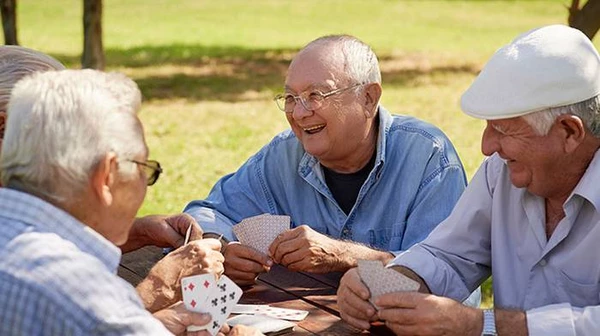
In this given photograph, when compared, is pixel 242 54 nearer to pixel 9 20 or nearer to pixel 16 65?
pixel 9 20

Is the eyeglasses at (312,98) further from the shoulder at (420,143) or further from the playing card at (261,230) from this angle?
the playing card at (261,230)

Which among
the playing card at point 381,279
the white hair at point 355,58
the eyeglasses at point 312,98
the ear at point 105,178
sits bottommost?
the playing card at point 381,279

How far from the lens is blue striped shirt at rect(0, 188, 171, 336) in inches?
89.3

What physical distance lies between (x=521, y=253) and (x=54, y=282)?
1.67 m

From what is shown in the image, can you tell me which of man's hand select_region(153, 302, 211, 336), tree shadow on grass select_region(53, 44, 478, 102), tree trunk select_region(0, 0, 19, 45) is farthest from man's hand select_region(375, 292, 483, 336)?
tree trunk select_region(0, 0, 19, 45)

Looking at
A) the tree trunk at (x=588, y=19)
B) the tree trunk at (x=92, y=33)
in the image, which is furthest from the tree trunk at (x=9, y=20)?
the tree trunk at (x=588, y=19)

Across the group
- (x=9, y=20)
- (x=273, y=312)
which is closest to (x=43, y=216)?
(x=273, y=312)

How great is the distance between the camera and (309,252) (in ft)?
12.2

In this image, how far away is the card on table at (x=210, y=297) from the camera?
2875mm

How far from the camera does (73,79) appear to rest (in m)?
2.41

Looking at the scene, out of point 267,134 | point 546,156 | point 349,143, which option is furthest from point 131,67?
point 546,156

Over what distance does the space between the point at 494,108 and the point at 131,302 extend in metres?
1.25

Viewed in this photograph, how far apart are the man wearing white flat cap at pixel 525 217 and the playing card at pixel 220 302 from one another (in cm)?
45

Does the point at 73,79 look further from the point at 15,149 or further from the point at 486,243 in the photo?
the point at 486,243
